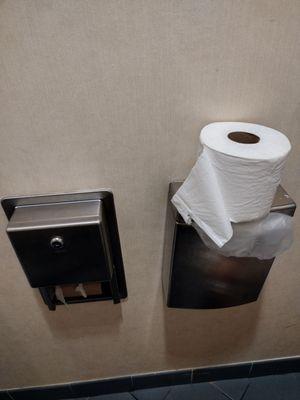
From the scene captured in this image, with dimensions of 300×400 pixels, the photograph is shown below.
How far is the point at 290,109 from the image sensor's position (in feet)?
1.57

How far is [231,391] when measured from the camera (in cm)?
104

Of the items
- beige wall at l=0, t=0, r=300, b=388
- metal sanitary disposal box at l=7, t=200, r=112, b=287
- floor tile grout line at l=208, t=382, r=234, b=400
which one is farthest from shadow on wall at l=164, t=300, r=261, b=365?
metal sanitary disposal box at l=7, t=200, r=112, b=287

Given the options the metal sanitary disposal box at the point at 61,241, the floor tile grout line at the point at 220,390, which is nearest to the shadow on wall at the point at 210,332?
the floor tile grout line at the point at 220,390

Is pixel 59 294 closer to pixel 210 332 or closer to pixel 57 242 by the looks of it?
pixel 57 242

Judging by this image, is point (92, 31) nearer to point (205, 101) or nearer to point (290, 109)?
point (205, 101)

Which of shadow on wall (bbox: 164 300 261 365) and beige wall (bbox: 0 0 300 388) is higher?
beige wall (bbox: 0 0 300 388)

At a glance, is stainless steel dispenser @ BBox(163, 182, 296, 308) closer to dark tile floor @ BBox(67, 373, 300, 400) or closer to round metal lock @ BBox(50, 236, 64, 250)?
round metal lock @ BBox(50, 236, 64, 250)

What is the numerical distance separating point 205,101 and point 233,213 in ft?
0.64

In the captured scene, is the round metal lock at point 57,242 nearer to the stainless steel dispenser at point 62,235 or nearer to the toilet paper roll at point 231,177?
the stainless steel dispenser at point 62,235

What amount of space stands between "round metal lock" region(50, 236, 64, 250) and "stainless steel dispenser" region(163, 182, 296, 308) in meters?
0.21

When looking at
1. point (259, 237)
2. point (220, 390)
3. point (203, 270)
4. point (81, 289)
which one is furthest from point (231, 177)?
point (220, 390)

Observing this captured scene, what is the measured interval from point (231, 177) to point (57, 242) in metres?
0.31

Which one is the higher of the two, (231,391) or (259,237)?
(259,237)

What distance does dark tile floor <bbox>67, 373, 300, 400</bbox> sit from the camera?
1027 mm
